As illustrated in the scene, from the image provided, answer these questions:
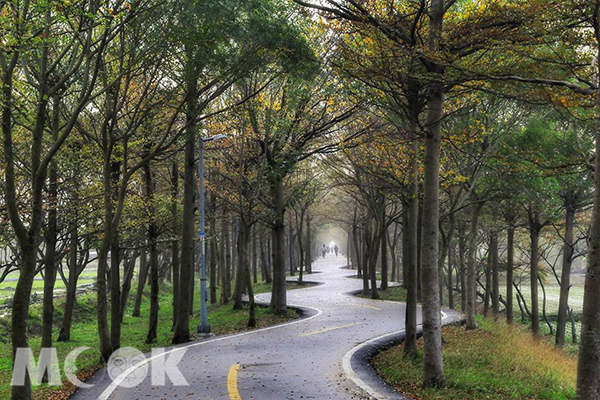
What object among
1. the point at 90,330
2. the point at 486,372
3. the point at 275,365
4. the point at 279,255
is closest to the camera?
the point at 486,372

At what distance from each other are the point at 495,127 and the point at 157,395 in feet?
35.6

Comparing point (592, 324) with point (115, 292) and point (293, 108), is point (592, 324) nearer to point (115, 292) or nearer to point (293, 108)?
point (115, 292)

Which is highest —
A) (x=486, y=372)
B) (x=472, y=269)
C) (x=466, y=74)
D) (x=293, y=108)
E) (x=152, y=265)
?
(x=293, y=108)

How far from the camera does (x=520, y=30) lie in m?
7.94

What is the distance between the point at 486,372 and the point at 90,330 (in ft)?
61.9

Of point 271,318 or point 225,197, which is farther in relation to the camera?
point 225,197

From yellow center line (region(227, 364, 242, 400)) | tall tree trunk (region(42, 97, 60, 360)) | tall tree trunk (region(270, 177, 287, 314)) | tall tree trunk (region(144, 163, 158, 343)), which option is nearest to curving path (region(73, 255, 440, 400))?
yellow center line (region(227, 364, 242, 400))

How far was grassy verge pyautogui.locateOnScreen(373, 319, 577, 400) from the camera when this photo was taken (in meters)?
8.78

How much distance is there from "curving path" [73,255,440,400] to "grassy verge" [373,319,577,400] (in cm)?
103

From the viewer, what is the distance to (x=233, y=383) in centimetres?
885

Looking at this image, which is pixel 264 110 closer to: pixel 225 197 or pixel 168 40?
pixel 225 197

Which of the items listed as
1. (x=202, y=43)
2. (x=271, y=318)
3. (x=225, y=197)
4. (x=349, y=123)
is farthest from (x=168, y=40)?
(x=225, y=197)

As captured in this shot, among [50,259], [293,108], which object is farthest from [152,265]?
[293,108]

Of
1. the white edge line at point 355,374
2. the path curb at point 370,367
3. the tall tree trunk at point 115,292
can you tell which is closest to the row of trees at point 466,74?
the path curb at point 370,367
